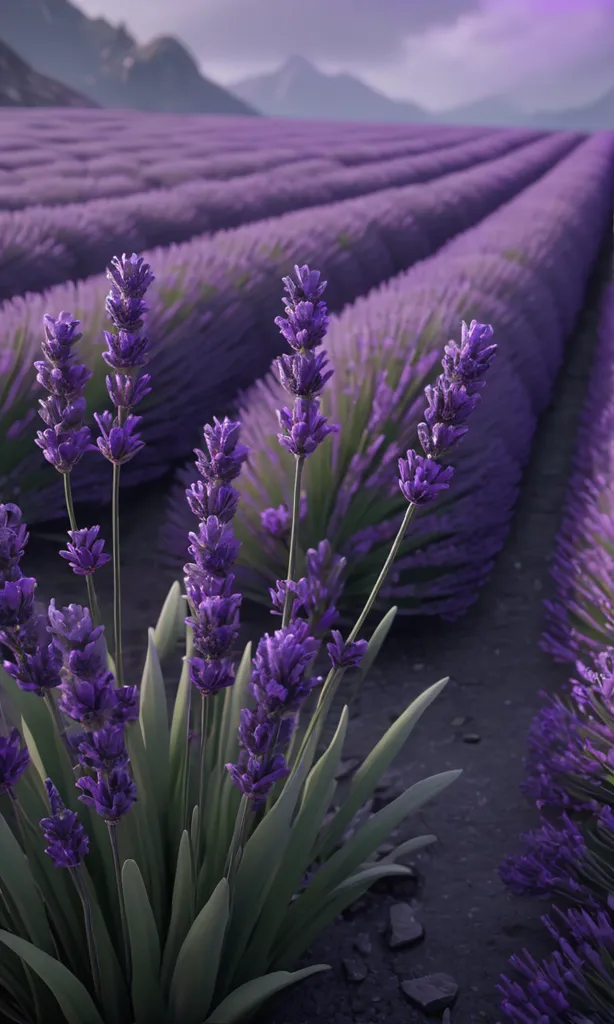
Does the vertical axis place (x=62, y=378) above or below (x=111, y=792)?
above

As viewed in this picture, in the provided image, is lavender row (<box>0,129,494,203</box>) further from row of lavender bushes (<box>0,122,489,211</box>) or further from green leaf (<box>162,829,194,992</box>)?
green leaf (<box>162,829,194,992</box>)

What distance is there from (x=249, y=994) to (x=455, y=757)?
819 millimetres

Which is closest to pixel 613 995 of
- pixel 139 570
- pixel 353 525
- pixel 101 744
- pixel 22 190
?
pixel 101 744

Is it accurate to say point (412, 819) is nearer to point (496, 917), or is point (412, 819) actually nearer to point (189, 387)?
point (496, 917)

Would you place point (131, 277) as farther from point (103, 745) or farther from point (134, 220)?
point (134, 220)

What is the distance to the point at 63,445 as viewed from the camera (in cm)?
76

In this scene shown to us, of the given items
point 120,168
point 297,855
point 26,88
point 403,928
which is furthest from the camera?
point 26,88

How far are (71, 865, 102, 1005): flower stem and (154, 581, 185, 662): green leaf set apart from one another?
0.52m

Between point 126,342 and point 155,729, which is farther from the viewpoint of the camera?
point 155,729

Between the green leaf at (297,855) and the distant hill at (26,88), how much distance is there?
39365 millimetres

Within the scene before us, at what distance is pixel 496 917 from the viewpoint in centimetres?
127

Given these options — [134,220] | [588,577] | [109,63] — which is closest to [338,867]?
[588,577]

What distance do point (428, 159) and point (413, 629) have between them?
11482mm

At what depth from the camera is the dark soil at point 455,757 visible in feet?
3.79
